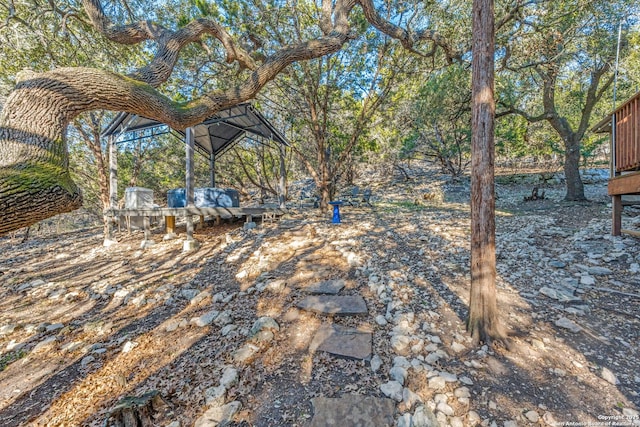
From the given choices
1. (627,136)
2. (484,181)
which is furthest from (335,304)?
(627,136)

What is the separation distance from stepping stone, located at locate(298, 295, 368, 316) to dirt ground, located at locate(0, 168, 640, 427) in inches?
3.7

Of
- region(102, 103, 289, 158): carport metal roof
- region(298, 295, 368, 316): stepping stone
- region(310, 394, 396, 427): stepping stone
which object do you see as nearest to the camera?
region(310, 394, 396, 427): stepping stone

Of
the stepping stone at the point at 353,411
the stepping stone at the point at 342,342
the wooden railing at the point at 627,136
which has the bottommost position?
the stepping stone at the point at 353,411

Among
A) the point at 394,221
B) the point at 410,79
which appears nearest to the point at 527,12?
the point at 410,79

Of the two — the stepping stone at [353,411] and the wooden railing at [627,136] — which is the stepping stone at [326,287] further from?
the wooden railing at [627,136]

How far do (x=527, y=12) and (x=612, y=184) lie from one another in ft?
12.7

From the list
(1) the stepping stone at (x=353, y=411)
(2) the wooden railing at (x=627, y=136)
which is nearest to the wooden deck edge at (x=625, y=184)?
(2) the wooden railing at (x=627, y=136)

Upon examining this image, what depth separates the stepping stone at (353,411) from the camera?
5.57 feet

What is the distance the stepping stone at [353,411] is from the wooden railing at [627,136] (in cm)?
523

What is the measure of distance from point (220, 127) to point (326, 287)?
8.28 metres

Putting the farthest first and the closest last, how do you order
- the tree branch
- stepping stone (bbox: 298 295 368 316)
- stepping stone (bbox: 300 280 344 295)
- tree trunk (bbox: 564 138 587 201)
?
tree trunk (bbox: 564 138 587 201) < the tree branch < stepping stone (bbox: 300 280 344 295) < stepping stone (bbox: 298 295 368 316)

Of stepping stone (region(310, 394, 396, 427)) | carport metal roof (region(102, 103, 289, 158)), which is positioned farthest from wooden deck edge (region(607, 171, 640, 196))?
carport metal roof (region(102, 103, 289, 158))

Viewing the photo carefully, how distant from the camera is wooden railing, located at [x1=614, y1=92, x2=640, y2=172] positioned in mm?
4023

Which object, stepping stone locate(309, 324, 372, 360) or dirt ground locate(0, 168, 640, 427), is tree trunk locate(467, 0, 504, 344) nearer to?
dirt ground locate(0, 168, 640, 427)
